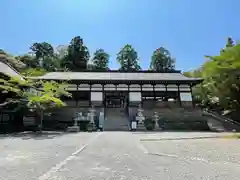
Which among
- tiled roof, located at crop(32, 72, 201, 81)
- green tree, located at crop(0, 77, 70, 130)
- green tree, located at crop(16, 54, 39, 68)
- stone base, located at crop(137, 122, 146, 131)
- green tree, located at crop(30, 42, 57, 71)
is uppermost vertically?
green tree, located at crop(30, 42, 57, 71)

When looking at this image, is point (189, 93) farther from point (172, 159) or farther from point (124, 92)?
point (172, 159)

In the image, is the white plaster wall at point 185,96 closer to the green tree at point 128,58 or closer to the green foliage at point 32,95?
the green foliage at point 32,95

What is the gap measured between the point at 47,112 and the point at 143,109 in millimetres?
8666

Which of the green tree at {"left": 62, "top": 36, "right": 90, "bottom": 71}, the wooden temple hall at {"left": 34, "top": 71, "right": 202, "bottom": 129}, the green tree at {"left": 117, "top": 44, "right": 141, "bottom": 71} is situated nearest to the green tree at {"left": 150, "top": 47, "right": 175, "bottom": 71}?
the green tree at {"left": 117, "top": 44, "right": 141, "bottom": 71}

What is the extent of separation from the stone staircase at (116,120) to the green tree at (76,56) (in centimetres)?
2285

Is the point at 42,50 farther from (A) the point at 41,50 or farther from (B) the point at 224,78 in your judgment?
(B) the point at 224,78

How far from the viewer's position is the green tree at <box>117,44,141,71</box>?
44.0 metres

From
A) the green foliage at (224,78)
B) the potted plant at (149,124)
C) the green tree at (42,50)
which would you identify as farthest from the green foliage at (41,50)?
the potted plant at (149,124)

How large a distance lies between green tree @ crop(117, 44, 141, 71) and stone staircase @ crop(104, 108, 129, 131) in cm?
2493

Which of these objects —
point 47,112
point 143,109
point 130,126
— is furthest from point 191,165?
point 47,112

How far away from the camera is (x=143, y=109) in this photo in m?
18.5

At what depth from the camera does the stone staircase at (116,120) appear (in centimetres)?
1647

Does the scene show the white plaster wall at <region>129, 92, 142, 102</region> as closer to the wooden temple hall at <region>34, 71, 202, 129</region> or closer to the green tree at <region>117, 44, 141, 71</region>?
the wooden temple hall at <region>34, 71, 202, 129</region>

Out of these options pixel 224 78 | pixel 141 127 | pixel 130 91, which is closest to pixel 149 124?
pixel 141 127
